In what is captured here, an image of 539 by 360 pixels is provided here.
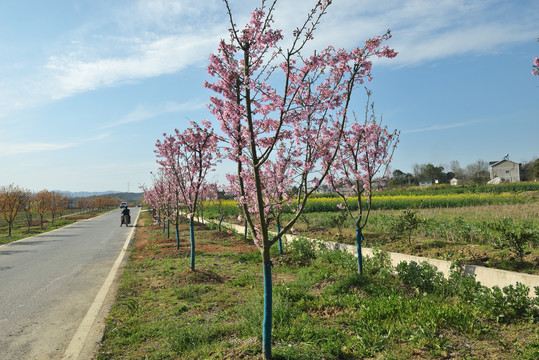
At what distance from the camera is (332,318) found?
540 centimetres

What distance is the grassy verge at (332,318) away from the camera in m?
4.22

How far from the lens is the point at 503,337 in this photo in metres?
4.49

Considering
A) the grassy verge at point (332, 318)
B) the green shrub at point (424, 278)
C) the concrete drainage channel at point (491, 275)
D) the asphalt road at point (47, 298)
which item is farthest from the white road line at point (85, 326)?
the concrete drainage channel at point (491, 275)

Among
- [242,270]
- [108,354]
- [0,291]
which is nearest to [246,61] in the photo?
[108,354]

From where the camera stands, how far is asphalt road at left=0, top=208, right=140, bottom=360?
16.7ft

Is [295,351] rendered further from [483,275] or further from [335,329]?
[483,275]

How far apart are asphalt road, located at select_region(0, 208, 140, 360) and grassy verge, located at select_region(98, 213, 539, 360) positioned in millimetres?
713

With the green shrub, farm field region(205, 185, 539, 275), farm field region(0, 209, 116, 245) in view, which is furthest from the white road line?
farm field region(0, 209, 116, 245)

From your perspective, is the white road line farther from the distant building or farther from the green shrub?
the distant building

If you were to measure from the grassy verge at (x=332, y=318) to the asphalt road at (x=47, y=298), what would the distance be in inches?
28.1

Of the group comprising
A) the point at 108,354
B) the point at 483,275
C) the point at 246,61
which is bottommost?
the point at 108,354

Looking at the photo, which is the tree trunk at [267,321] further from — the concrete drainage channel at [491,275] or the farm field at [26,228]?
the farm field at [26,228]

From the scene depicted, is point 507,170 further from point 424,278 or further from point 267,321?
point 267,321

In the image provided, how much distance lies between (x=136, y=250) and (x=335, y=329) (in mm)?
11661
